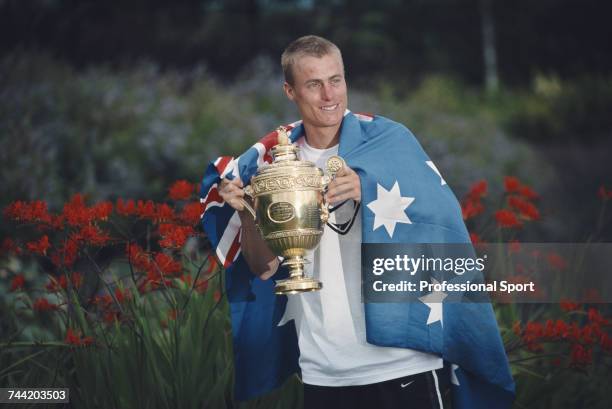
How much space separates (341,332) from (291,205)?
483 millimetres

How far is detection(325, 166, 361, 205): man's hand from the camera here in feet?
8.22

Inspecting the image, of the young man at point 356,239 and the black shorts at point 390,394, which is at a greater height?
the young man at point 356,239

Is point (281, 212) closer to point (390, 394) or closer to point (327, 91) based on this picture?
point (327, 91)

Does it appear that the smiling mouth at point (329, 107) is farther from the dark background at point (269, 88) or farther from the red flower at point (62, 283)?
the dark background at point (269, 88)

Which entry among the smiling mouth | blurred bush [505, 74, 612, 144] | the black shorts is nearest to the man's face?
the smiling mouth

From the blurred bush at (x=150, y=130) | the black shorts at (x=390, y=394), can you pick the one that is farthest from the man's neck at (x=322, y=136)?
the blurred bush at (x=150, y=130)

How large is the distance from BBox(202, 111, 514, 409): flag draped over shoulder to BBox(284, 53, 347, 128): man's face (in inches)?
3.3

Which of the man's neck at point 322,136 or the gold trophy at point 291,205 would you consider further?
the man's neck at point 322,136

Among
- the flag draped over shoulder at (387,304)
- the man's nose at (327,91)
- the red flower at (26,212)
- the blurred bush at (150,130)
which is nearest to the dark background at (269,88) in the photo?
the blurred bush at (150,130)

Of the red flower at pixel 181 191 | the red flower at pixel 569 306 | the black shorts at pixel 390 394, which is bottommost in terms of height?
the black shorts at pixel 390 394

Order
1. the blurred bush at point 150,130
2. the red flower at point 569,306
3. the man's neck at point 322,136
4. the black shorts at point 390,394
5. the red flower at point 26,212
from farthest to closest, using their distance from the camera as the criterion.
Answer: the blurred bush at point 150,130 → the red flower at point 569,306 → the red flower at point 26,212 → the man's neck at point 322,136 → the black shorts at point 390,394

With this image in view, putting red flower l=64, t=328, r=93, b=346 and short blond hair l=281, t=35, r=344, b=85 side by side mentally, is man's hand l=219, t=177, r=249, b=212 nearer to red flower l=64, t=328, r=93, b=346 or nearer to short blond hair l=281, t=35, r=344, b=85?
short blond hair l=281, t=35, r=344, b=85

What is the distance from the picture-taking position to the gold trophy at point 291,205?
2502 mm

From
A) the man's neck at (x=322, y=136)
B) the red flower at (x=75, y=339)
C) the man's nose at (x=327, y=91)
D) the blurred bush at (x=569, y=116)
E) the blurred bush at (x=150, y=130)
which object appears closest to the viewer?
the man's nose at (x=327, y=91)
